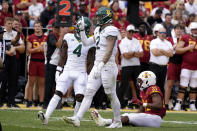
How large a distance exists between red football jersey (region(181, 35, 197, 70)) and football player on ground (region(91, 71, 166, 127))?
578cm

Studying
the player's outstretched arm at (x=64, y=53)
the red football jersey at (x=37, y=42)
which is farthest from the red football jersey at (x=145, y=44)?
the player's outstretched arm at (x=64, y=53)

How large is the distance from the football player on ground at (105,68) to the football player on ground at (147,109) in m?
0.40

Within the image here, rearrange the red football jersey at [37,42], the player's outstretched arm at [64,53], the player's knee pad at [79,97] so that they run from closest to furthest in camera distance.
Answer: the player's knee pad at [79,97], the player's outstretched arm at [64,53], the red football jersey at [37,42]

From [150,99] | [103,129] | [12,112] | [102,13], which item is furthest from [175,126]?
[12,112]

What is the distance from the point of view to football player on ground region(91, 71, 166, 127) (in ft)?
32.4

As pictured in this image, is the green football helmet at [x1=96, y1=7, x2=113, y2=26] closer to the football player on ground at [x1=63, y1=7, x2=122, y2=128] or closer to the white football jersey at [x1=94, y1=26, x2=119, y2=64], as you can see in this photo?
the football player on ground at [x1=63, y1=7, x2=122, y2=128]

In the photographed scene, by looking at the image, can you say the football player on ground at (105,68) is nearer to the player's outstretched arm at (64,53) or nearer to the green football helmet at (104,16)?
the green football helmet at (104,16)

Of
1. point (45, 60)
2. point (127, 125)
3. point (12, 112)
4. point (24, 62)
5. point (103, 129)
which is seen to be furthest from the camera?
point (24, 62)

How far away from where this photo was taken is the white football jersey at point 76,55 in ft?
34.7

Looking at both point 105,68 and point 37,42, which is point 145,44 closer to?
point 37,42

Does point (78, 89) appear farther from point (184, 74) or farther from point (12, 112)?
point (184, 74)

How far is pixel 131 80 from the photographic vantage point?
16250 mm

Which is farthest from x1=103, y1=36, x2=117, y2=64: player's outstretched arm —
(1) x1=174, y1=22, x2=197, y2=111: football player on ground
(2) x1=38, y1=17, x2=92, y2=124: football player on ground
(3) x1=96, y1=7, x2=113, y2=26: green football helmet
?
(1) x1=174, y1=22, x2=197, y2=111: football player on ground

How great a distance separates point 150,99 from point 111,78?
949mm
